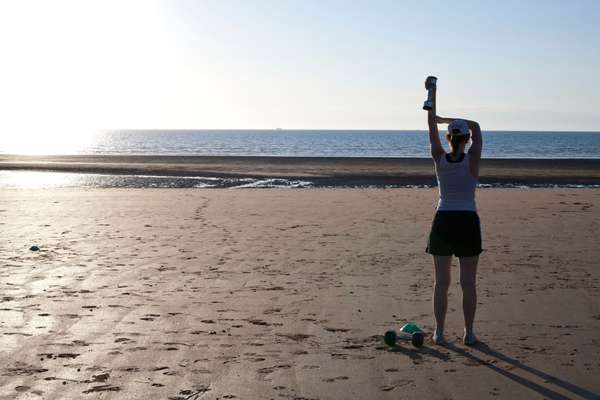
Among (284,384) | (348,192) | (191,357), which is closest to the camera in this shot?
(284,384)

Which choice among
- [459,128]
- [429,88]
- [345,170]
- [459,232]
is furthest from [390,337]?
[345,170]

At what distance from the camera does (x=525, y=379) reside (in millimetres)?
5391

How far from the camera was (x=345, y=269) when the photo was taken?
979 centimetres

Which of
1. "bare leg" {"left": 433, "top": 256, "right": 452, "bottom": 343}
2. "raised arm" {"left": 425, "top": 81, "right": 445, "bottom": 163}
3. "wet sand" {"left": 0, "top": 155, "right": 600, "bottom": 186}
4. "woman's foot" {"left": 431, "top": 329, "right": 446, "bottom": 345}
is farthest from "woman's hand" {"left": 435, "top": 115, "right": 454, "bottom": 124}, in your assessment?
"wet sand" {"left": 0, "top": 155, "right": 600, "bottom": 186}

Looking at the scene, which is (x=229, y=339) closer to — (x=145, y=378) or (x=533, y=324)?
(x=145, y=378)

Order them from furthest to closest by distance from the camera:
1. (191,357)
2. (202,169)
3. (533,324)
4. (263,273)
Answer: (202,169) < (263,273) < (533,324) < (191,357)

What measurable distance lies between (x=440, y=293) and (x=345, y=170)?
107 ft

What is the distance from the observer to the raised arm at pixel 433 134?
629 centimetres

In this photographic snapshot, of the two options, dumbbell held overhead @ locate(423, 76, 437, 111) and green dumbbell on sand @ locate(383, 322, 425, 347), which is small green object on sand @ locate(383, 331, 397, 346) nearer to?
green dumbbell on sand @ locate(383, 322, 425, 347)

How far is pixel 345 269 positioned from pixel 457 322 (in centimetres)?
286

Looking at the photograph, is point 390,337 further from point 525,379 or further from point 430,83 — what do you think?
point 430,83

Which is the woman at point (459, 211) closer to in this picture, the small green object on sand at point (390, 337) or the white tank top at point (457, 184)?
the white tank top at point (457, 184)

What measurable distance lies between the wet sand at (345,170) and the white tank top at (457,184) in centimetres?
2361

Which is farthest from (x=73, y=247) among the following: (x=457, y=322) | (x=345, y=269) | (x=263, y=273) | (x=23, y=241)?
(x=457, y=322)
